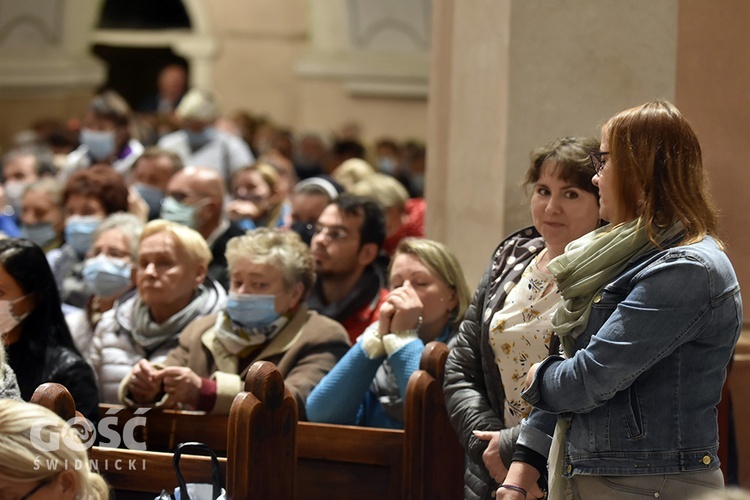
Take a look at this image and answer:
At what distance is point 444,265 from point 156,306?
3.91 ft

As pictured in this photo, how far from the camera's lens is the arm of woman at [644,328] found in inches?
102

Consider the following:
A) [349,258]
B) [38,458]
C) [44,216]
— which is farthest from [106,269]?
[38,458]

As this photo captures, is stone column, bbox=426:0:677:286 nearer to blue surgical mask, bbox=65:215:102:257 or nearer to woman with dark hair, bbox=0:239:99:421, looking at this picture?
woman with dark hair, bbox=0:239:99:421

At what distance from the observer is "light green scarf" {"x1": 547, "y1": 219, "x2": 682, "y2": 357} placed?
268 cm

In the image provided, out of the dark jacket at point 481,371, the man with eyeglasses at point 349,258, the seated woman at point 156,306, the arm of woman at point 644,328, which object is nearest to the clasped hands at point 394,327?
the dark jacket at point 481,371

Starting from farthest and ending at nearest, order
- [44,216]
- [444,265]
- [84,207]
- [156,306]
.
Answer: [44,216] < [84,207] < [156,306] < [444,265]

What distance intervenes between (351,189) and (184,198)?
1066 millimetres

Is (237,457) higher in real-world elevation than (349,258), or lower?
lower

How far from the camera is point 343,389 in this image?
388 cm

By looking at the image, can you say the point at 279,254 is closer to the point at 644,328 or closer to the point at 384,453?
the point at 384,453

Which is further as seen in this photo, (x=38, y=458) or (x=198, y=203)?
(x=198, y=203)

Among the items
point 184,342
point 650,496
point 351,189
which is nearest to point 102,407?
point 184,342

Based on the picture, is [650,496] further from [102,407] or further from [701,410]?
[102,407]

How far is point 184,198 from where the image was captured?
19.6 feet
